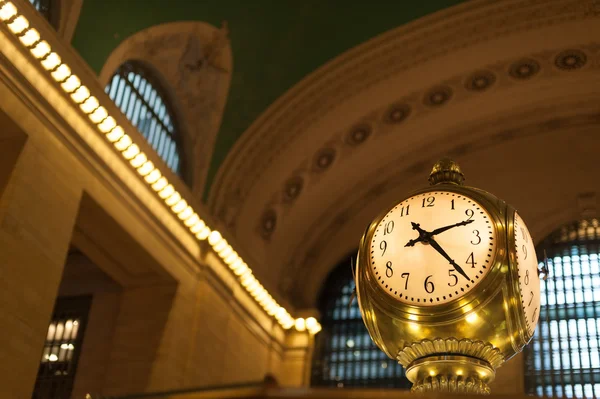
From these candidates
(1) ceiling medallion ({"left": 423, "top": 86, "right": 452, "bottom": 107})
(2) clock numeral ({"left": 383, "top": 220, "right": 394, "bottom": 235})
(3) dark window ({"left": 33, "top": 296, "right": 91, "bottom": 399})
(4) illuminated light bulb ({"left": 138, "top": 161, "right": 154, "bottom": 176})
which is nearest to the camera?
(2) clock numeral ({"left": 383, "top": 220, "right": 394, "bottom": 235})

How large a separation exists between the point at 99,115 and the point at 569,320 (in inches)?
280

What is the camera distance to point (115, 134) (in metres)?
8.91

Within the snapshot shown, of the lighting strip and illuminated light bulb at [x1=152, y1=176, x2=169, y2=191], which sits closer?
the lighting strip

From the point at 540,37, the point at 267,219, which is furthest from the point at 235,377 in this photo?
the point at 540,37

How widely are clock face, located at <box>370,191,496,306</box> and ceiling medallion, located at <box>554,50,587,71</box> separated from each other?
32.4ft

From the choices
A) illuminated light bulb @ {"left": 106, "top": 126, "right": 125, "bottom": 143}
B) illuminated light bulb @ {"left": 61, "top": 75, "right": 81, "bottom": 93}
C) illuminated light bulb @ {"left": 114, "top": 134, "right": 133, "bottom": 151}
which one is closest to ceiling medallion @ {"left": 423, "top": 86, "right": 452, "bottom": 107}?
illuminated light bulb @ {"left": 114, "top": 134, "right": 133, "bottom": 151}

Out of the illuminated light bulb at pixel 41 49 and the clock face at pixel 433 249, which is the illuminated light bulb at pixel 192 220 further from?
the clock face at pixel 433 249

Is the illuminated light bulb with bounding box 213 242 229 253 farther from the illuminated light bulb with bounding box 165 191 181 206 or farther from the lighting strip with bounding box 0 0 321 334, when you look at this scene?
the illuminated light bulb with bounding box 165 191 181 206

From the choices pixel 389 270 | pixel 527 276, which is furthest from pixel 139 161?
pixel 527 276

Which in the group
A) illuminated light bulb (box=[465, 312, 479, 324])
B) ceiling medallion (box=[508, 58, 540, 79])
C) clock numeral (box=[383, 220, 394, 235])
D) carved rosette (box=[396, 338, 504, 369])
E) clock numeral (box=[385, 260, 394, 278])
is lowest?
carved rosette (box=[396, 338, 504, 369])

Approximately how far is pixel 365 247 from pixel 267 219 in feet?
33.3

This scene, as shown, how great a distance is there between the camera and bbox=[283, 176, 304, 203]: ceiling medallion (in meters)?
12.4

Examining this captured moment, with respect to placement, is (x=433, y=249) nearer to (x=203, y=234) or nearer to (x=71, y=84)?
(x=71, y=84)

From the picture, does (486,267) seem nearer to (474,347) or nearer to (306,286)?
(474,347)
